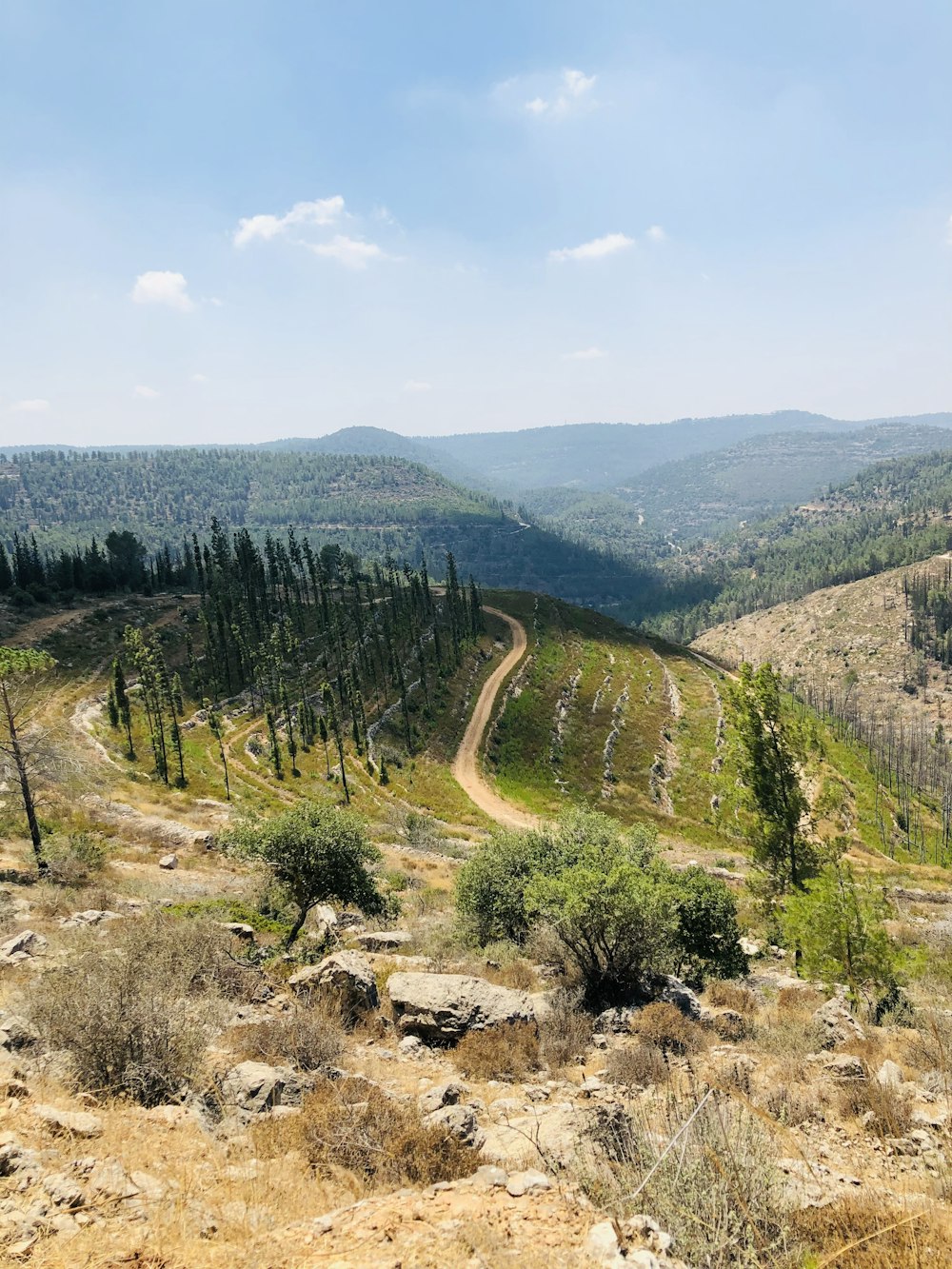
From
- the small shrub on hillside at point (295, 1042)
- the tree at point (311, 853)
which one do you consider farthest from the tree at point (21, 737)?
the small shrub on hillside at point (295, 1042)

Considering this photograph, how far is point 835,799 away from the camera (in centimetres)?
2638

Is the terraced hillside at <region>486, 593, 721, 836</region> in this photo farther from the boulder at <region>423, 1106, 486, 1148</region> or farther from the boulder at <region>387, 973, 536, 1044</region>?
the boulder at <region>423, 1106, 486, 1148</region>

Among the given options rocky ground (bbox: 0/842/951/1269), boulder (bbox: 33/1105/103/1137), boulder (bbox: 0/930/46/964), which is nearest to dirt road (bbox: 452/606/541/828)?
rocky ground (bbox: 0/842/951/1269)

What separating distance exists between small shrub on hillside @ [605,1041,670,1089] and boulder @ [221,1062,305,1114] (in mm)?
6842

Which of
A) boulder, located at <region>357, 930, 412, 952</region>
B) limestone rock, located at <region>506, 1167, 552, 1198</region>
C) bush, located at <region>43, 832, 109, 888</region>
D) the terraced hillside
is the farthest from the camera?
the terraced hillside

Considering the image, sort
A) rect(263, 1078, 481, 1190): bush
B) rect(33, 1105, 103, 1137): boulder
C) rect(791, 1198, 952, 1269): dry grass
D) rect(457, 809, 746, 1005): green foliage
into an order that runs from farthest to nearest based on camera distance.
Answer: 1. rect(457, 809, 746, 1005): green foliage
2. rect(263, 1078, 481, 1190): bush
3. rect(33, 1105, 103, 1137): boulder
4. rect(791, 1198, 952, 1269): dry grass

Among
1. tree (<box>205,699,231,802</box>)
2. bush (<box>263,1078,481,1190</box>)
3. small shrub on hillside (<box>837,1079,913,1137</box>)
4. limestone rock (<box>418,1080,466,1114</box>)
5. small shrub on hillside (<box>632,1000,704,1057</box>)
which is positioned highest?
bush (<box>263,1078,481,1190</box>)

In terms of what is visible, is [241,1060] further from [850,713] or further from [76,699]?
[850,713]

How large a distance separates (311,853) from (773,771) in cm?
2089

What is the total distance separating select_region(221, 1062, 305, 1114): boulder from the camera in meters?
11.5

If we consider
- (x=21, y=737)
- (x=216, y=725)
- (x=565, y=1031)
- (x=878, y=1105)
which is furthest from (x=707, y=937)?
(x=216, y=725)

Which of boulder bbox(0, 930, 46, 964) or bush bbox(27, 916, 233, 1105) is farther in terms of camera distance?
boulder bbox(0, 930, 46, 964)

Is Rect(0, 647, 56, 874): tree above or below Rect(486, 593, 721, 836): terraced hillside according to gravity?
above

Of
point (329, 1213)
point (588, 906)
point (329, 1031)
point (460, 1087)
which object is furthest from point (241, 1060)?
point (588, 906)
